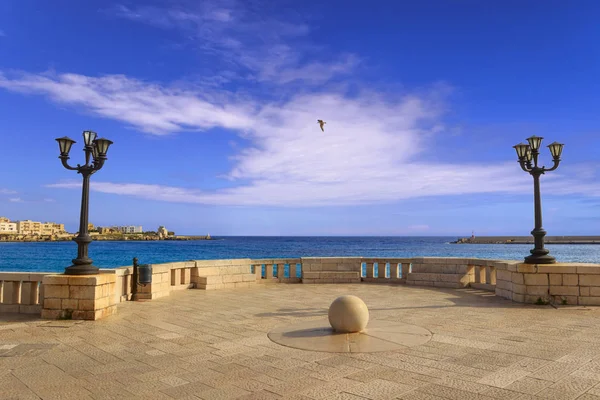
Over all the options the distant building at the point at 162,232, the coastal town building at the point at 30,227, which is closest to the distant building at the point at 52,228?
the coastal town building at the point at 30,227

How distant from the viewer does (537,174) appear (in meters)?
10.4

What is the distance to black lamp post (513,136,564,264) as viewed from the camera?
33.2 ft

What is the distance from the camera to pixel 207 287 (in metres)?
13.2

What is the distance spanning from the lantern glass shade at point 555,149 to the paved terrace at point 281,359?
11.9 ft

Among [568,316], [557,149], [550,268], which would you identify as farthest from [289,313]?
[557,149]

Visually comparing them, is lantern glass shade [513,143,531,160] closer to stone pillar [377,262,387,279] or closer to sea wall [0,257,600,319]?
sea wall [0,257,600,319]

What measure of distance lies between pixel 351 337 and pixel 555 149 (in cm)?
736

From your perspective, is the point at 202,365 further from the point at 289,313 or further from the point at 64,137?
the point at 64,137

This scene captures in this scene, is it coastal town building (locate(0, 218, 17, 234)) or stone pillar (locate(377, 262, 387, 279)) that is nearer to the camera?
stone pillar (locate(377, 262, 387, 279))

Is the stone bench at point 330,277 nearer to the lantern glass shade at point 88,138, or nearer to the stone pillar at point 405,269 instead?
the stone pillar at point 405,269

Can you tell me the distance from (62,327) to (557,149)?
11308 mm

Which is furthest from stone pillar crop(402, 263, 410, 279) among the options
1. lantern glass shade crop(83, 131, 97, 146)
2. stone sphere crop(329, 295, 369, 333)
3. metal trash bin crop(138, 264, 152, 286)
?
lantern glass shade crop(83, 131, 97, 146)

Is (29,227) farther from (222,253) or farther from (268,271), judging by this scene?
(268,271)

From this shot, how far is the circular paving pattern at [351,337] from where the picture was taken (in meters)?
5.95
